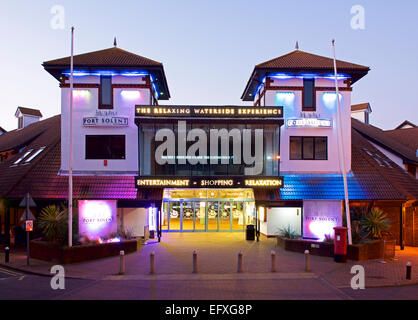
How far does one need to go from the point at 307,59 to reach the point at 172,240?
15.2 metres

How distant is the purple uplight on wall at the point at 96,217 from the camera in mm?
20000

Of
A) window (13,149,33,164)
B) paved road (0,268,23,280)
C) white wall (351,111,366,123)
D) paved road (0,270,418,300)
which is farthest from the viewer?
white wall (351,111,366,123)

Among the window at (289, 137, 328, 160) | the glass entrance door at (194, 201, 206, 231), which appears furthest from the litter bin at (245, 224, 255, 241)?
the window at (289, 137, 328, 160)

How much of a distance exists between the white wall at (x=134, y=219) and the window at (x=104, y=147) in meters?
3.88

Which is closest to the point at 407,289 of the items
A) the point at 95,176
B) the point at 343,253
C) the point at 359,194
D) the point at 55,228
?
the point at 343,253

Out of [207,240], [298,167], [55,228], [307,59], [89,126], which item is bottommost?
[207,240]

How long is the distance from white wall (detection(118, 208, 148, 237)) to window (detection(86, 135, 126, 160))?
12.7 feet

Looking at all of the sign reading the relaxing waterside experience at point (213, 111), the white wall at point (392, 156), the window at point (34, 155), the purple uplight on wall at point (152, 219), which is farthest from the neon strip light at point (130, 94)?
the white wall at point (392, 156)

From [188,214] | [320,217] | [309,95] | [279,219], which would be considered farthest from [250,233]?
[309,95]

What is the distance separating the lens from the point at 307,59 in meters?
22.8

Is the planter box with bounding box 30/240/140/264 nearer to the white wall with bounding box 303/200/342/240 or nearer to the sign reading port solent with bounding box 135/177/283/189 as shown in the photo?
the sign reading port solent with bounding box 135/177/283/189

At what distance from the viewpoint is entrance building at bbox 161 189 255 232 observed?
25.1 m

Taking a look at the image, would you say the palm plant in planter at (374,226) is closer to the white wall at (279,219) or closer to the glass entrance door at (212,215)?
the white wall at (279,219)
